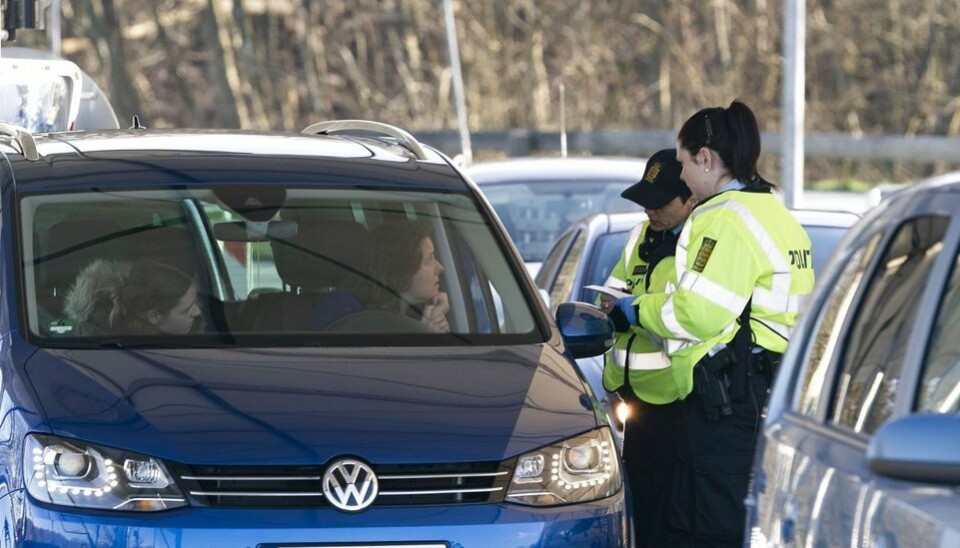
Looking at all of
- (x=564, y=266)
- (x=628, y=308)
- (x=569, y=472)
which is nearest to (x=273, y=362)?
(x=569, y=472)

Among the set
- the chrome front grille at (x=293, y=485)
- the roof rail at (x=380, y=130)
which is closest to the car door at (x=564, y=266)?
the roof rail at (x=380, y=130)

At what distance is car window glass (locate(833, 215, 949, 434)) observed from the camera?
13.7 feet

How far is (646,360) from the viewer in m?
7.18

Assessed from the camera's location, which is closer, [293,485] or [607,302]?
[293,485]

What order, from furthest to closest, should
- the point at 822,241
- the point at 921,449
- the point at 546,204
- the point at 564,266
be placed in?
the point at 546,204 → the point at 564,266 → the point at 822,241 → the point at 921,449

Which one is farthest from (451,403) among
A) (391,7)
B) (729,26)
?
(391,7)

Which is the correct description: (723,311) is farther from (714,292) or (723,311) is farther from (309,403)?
(309,403)

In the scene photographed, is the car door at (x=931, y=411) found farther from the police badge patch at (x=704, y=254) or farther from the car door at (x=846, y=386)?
the police badge patch at (x=704, y=254)

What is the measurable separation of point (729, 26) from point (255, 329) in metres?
31.0

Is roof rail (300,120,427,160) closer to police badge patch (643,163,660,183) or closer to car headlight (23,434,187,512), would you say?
police badge patch (643,163,660,183)

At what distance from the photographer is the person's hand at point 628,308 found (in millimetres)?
7000

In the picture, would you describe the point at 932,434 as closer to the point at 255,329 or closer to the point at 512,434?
the point at 512,434

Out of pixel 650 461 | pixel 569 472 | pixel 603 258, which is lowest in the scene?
pixel 650 461

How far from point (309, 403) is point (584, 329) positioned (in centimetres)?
116
